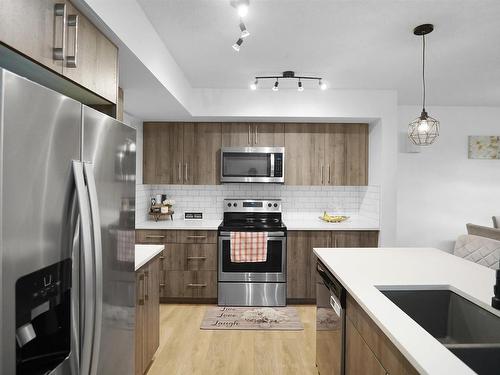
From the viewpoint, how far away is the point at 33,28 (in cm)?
106

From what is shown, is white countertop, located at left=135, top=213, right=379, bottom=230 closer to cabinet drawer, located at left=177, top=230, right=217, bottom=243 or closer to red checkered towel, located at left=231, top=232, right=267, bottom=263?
cabinet drawer, located at left=177, top=230, right=217, bottom=243

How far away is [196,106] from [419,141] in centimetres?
232

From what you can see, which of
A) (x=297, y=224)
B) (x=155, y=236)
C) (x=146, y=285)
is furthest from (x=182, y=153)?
(x=146, y=285)

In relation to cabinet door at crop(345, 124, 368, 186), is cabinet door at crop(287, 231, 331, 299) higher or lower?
lower

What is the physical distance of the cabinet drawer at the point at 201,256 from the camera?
146 inches

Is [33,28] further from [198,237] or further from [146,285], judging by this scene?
[198,237]

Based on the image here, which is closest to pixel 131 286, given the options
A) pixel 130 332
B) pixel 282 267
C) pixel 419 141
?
pixel 130 332

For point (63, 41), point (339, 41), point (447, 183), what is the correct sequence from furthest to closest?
1. point (447, 183)
2. point (339, 41)
3. point (63, 41)

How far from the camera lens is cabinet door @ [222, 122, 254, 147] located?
404cm

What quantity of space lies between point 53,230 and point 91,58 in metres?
0.90

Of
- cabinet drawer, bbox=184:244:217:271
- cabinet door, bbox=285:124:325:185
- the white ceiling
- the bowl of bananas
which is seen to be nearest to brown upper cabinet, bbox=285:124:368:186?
cabinet door, bbox=285:124:325:185

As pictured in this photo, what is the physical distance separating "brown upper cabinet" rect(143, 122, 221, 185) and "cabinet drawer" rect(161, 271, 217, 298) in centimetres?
107

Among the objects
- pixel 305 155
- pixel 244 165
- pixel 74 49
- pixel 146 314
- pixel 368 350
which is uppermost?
pixel 74 49

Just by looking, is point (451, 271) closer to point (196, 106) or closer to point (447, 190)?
point (196, 106)
